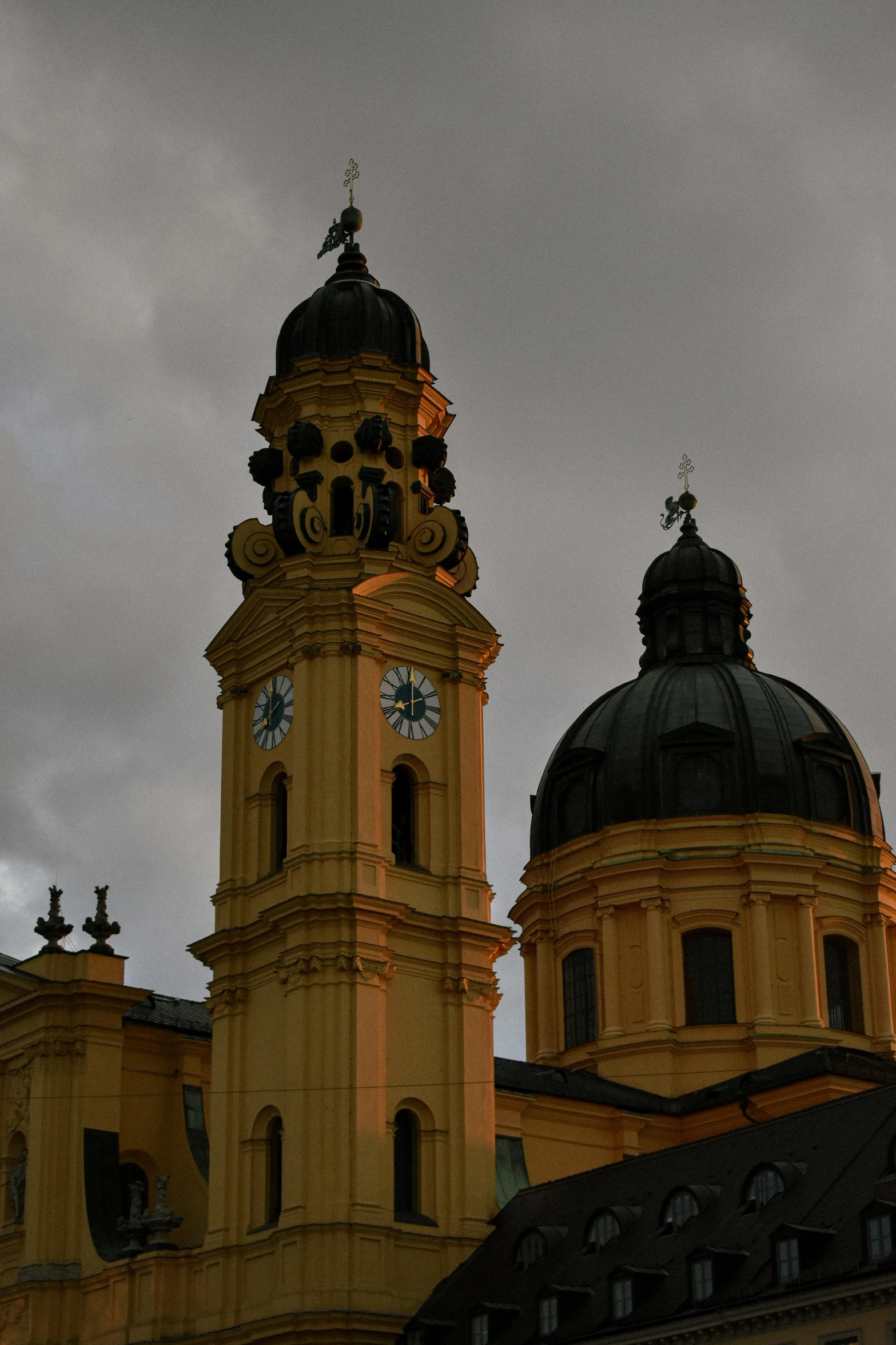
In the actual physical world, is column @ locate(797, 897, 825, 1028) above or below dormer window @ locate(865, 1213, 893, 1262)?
above

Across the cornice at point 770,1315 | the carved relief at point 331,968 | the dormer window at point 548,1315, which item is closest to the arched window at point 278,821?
the carved relief at point 331,968

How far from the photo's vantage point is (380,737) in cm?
5362

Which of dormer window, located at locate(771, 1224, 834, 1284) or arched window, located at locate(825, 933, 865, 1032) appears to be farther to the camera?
arched window, located at locate(825, 933, 865, 1032)

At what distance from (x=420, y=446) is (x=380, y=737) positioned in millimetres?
8602

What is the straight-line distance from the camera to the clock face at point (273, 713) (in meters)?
54.4

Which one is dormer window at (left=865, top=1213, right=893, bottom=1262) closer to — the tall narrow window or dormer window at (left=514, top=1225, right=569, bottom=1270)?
the tall narrow window

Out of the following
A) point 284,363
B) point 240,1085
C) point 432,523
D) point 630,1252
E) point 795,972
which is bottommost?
point 630,1252

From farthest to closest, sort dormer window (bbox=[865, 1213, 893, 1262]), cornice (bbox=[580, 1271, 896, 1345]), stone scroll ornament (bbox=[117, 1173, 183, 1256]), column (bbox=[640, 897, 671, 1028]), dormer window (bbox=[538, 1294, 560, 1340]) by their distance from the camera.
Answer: column (bbox=[640, 897, 671, 1028]) → stone scroll ornament (bbox=[117, 1173, 183, 1256]) → dormer window (bbox=[538, 1294, 560, 1340]) → dormer window (bbox=[865, 1213, 893, 1262]) → cornice (bbox=[580, 1271, 896, 1345])

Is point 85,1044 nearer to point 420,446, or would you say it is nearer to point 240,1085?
point 240,1085

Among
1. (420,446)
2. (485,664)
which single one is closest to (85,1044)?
(485,664)

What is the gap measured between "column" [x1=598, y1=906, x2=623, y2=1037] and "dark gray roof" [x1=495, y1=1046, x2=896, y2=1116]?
2.32 m

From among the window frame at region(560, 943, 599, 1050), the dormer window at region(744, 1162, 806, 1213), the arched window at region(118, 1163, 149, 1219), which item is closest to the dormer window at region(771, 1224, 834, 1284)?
the dormer window at region(744, 1162, 806, 1213)

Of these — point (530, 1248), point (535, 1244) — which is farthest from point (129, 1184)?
point (535, 1244)

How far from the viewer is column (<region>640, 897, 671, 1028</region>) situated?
65938 mm
